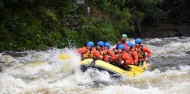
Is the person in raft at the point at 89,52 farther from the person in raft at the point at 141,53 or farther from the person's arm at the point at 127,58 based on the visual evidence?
the person in raft at the point at 141,53

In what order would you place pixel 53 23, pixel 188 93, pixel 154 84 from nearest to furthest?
1. pixel 188 93
2. pixel 154 84
3. pixel 53 23

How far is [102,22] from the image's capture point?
61.7 ft

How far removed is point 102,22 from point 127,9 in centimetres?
211

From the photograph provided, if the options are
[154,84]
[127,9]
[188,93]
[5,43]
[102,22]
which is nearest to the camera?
[188,93]

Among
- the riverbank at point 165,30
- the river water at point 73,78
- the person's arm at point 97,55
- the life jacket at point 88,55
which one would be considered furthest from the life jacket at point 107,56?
the riverbank at point 165,30

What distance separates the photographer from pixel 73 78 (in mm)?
11055

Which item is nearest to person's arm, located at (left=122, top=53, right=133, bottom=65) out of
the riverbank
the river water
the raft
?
the raft

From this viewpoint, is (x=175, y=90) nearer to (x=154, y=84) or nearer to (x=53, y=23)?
(x=154, y=84)

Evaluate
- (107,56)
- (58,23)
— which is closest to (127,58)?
(107,56)

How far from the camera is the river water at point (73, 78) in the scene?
9.98 metres

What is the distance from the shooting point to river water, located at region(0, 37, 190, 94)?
9.98 meters

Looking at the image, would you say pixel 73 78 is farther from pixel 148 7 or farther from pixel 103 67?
pixel 148 7

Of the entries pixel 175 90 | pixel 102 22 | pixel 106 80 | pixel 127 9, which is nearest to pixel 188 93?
pixel 175 90

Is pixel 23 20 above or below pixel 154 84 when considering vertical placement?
above
